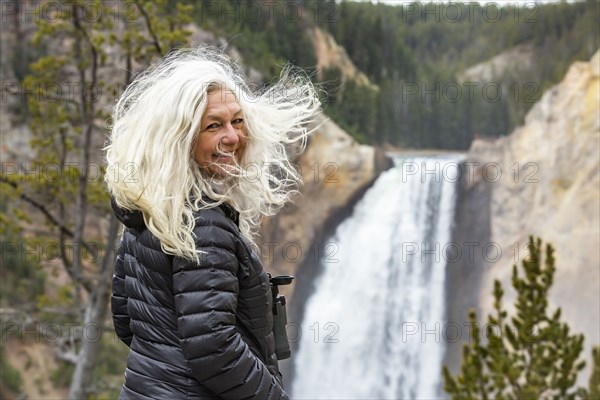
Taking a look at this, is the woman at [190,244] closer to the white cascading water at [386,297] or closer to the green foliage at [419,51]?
the green foliage at [419,51]

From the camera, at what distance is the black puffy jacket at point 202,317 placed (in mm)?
1300

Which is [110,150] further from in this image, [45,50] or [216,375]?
[45,50]

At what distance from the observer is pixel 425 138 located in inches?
390

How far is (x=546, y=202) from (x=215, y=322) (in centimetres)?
903

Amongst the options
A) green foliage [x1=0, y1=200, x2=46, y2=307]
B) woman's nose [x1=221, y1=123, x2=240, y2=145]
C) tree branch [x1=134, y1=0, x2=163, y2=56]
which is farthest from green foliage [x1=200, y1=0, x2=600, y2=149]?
woman's nose [x1=221, y1=123, x2=240, y2=145]

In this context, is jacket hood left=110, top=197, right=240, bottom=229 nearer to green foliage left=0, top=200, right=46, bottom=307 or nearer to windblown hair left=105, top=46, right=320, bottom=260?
windblown hair left=105, top=46, right=320, bottom=260

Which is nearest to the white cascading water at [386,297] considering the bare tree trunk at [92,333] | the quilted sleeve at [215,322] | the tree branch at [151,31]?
the bare tree trunk at [92,333]

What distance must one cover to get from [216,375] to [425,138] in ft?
29.0

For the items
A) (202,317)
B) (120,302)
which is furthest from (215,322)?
(120,302)

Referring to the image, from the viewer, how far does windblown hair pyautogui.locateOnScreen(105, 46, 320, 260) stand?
1370mm

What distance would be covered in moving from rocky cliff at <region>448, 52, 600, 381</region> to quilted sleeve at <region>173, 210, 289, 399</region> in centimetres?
820

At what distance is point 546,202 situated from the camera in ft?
31.9

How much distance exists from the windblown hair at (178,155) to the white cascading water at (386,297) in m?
8.59

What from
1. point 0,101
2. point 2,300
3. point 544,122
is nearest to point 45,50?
point 0,101
